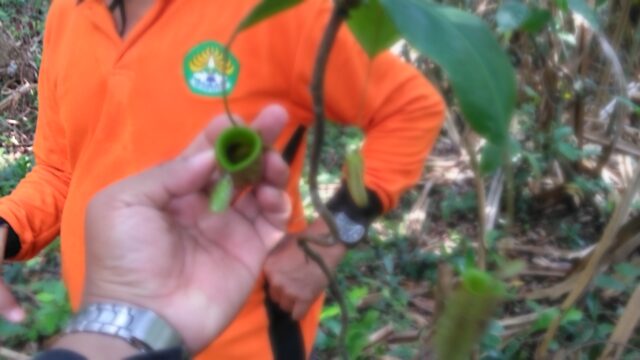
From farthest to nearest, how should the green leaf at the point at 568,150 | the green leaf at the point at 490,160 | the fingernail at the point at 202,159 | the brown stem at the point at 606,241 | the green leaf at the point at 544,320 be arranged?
the green leaf at the point at 568,150 → the green leaf at the point at 544,320 → the brown stem at the point at 606,241 → the fingernail at the point at 202,159 → the green leaf at the point at 490,160

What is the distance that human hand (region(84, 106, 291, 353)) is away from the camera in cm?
90

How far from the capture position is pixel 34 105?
3893mm

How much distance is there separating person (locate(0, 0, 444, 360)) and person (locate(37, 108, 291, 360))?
28 cm

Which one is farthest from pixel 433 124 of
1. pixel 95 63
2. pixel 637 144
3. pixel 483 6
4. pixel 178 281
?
pixel 637 144

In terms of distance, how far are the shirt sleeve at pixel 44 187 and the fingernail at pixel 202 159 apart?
650 mm

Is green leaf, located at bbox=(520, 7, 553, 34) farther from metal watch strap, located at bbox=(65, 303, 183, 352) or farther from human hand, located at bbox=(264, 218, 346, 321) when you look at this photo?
human hand, located at bbox=(264, 218, 346, 321)

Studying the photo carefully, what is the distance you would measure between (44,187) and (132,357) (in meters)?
0.73

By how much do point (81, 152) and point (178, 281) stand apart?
0.52 m

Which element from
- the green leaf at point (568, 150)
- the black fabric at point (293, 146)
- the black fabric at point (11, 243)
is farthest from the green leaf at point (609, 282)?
the black fabric at point (11, 243)

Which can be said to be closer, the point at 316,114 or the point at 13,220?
the point at 316,114

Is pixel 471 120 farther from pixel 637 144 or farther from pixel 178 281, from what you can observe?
pixel 637 144

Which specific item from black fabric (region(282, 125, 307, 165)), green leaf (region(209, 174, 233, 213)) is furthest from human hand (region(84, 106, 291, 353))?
black fabric (region(282, 125, 307, 165))

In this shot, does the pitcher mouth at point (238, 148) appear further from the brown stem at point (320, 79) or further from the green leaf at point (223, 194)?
the brown stem at point (320, 79)

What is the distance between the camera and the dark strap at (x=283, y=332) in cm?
134
